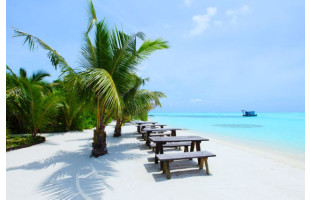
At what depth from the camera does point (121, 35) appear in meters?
4.28

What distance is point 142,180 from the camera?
10.4 ft

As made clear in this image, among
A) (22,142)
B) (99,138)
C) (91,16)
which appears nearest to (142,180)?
(99,138)

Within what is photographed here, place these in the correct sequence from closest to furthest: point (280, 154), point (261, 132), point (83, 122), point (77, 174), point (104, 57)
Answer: point (77, 174), point (104, 57), point (280, 154), point (83, 122), point (261, 132)

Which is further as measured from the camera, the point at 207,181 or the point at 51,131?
the point at 51,131

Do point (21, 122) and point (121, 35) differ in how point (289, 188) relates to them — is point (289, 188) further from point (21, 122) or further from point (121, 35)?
point (21, 122)

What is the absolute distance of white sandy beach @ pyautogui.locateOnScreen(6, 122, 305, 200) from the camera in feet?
8.65

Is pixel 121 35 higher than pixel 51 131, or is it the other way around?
pixel 121 35

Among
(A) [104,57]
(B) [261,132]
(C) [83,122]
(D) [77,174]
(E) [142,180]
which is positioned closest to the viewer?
(E) [142,180]

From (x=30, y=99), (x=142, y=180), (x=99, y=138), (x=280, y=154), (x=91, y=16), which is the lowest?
(x=280, y=154)

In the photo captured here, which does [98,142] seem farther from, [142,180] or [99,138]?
[142,180]

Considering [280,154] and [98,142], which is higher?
[98,142]

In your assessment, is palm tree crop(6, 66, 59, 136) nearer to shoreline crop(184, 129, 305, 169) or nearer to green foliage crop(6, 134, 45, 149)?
green foliage crop(6, 134, 45, 149)
